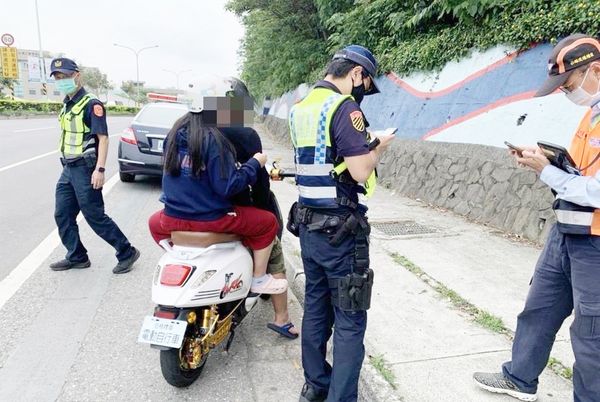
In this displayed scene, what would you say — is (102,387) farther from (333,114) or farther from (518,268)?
(518,268)

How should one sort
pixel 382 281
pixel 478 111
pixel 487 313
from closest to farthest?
1. pixel 487 313
2. pixel 382 281
3. pixel 478 111

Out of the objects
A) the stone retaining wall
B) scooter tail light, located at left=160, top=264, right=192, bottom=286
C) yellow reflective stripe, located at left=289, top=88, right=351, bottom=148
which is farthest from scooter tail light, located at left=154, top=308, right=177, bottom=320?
the stone retaining wall

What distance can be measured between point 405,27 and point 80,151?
7297 mm

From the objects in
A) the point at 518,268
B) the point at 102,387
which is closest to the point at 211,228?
the point at 102,387

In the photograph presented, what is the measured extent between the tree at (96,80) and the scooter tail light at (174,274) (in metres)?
71.7

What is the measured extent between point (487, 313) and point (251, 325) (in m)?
1.87

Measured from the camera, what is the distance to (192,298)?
2.70 metres

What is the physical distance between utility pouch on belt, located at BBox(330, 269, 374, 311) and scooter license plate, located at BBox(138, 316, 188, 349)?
900 mm

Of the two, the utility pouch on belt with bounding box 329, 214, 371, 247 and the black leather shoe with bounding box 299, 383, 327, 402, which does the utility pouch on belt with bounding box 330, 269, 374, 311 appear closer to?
the utility pouch on belt with bounding box 329, 214, 371, 247

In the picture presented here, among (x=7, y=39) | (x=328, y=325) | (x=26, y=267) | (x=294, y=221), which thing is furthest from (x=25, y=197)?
(x=7, y=39)

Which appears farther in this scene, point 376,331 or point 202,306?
point 376,331

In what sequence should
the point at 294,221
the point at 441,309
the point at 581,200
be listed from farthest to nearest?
the point at 441,309, the point at 294,221, the point at 581,200

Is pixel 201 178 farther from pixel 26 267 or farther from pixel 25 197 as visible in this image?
pixel 25 197

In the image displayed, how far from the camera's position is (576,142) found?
2.33 metres
